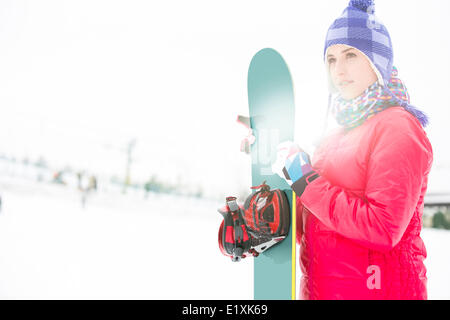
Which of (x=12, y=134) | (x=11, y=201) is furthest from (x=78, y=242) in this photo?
(x=12, y=134)

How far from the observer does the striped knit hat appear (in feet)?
2.50

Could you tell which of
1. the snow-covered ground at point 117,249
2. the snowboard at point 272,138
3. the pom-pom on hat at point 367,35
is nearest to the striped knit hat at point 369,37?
the pom-pom on hat at point 367,35

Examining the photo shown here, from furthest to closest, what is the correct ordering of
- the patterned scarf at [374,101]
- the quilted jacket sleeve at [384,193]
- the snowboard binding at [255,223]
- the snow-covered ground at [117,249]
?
the snow-covered ground at [117,249] < the snowboard binding at [255,223] < the patterned scarf at [374,101] < the quilted jacket sleeve at [384,193]

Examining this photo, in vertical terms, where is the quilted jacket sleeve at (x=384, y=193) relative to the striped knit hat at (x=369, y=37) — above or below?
below

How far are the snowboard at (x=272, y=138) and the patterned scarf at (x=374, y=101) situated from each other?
0.18 metres

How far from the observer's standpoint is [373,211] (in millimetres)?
664

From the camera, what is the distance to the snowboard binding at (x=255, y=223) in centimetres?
87

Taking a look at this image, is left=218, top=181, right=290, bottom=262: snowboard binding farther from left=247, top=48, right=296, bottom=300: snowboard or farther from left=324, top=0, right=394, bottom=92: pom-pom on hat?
left=324, top=0, right=394, bottom=92: pom-pom on hat

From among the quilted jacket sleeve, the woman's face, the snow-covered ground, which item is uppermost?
the woman's face

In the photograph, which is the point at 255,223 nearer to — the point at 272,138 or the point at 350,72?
the point at 272,138

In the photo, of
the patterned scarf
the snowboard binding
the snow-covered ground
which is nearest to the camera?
the patterned scarf

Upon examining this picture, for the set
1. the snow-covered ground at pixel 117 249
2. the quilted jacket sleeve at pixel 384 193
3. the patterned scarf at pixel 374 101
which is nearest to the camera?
A: the quilted jacket sleeve at pixel 384 193

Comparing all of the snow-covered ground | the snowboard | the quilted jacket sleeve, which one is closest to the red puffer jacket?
the quilted jacket sleeve

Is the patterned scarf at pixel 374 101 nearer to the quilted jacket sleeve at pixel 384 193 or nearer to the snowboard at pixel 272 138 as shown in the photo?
the quilted jacket sleeve at pixel 384 193
